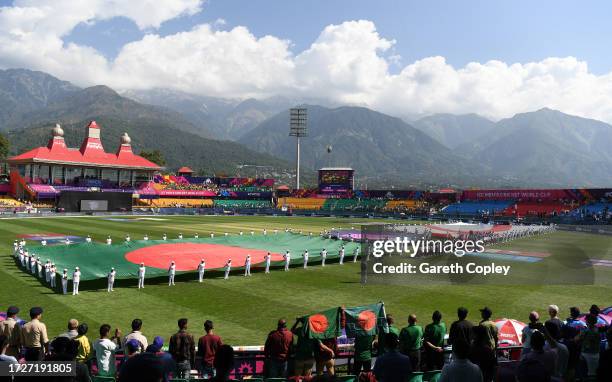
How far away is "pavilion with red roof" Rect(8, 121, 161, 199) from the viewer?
87.7 meters

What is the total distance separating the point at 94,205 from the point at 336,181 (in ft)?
183

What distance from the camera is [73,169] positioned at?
9412cm

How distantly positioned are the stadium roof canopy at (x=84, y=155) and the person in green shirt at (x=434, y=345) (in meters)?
93.6

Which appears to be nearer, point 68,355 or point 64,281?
point 68,355

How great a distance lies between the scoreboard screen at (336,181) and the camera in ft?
365

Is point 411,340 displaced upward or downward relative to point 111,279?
upward

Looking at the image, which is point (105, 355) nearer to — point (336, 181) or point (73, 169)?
point (73, 169)

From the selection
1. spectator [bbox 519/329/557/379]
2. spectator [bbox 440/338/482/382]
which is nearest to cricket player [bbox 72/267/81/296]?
spectator [bbox 440/338/482/382]

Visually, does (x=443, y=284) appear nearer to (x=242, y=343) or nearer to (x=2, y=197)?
(x=242, y=343)

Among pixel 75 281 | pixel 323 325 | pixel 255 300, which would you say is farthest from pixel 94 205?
pixel 323 325

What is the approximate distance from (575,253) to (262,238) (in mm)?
26147

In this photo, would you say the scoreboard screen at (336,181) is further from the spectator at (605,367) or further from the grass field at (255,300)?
the spectator at (605,367)

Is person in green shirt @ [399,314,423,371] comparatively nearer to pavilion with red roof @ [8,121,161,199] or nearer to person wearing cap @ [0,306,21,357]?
person wearing cap @ [0,306,21,357]

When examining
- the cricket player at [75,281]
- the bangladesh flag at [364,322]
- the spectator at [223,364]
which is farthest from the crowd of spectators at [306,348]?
the cricket player at [75,281]
